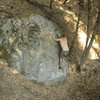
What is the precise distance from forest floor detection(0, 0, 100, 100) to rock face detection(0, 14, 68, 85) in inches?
12.3

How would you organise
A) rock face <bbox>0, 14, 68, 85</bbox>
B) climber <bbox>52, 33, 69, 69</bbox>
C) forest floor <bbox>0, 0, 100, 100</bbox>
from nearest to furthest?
forest floor <bbox>0, 0, 100, 100</bbox> < rock face <bbox>0, 14, 68, 85</bbox> < climber <bbox>52, 33, 69, 69</bbox>

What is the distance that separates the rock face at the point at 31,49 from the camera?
38.0 feet

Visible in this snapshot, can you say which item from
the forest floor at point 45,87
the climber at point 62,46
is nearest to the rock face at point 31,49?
the climber at point 62,46

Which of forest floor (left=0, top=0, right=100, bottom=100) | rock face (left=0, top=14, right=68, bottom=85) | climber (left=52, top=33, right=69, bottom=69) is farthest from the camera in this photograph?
climber (left=52, top=33, right=69, bottom=69)

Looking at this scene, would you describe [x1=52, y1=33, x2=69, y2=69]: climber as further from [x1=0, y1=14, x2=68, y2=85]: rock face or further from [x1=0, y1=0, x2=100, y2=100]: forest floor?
[x1=0, y1=0, x2=100, y2=100]: forest floor

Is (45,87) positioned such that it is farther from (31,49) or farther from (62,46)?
(62,46)

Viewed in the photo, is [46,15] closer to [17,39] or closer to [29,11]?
[29,11]

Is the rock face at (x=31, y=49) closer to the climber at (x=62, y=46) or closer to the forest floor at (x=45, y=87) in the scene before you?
the climber at (x=62, y=46)

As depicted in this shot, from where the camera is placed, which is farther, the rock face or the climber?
the climber

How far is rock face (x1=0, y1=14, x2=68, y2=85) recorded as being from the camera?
1157 centimetres

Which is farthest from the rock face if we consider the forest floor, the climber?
the forest floor

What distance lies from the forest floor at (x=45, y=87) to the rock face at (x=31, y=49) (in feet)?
1.03

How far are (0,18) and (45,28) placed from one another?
208 cm

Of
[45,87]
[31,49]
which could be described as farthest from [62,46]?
[45,87]
